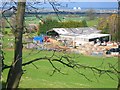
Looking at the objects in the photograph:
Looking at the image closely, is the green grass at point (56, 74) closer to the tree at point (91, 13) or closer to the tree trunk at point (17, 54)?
the tree trunk at point (17, 54)

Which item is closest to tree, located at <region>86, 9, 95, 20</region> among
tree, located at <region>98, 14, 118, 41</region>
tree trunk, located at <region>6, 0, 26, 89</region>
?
tree, located at <region>98, 14, 118, 41</region>

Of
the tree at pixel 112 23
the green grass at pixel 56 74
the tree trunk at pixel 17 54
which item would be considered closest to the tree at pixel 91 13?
the tree at pixel 112 23

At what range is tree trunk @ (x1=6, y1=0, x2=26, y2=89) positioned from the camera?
1056mm

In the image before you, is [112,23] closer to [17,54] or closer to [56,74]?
[56,74]

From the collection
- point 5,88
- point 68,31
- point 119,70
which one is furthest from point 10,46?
point 119,70

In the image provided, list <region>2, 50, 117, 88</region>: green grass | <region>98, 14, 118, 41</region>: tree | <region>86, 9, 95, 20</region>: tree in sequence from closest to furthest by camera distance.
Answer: <region>2, 50, 117, 88</region>: green grass < <region>86, 9, 95, 20</region>: tree < <region>98, 14, 118, 41</region>: tree

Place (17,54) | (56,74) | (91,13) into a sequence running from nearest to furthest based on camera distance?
(17,54)
(91,13)
(56,74)

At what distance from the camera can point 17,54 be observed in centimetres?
106

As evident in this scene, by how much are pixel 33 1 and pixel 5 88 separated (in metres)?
0.39

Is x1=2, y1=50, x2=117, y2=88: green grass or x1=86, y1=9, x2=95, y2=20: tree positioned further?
x1=86, y1=9, x2=95, y2=20: tree

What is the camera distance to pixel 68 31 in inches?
54.6

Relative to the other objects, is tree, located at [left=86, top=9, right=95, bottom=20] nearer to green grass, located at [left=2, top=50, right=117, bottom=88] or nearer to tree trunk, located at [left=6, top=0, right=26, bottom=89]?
green grass, located at [left=2, top=50, right=117, bottom=88]

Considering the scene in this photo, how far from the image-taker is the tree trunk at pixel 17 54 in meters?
1.06

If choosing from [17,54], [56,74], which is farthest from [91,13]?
[56,74]
